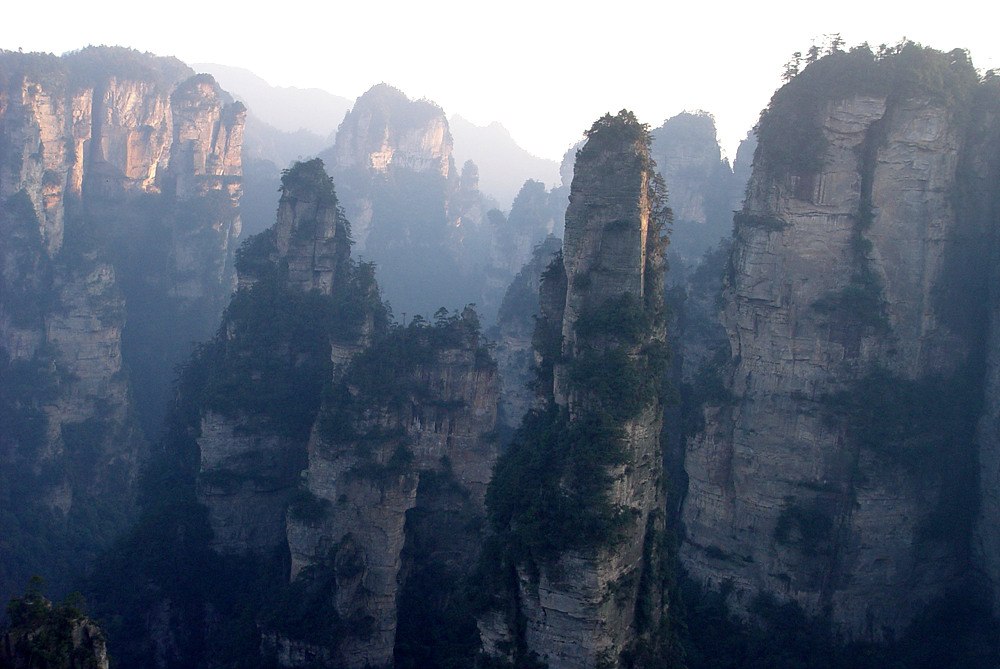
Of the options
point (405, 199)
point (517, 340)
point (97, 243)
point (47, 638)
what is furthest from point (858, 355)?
point (405, 199)

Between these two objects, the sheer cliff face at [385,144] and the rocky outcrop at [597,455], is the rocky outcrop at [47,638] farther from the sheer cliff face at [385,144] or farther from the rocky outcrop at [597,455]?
the sheer cliff face at [385,144]

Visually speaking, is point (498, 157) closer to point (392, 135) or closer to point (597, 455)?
point (392, 135)

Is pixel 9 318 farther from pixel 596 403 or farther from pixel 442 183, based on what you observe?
pixel 442 183

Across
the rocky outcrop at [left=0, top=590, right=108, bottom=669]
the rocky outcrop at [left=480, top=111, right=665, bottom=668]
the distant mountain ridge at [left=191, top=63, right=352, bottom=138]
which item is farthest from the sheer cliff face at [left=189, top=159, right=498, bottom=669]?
the distant mountain ridge at [left=191, top=63, right=352, bottom=138]

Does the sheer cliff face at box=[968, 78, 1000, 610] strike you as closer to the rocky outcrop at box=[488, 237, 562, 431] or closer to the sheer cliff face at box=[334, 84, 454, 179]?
the rocky outcrop at box=[488, 237, 562, 431]

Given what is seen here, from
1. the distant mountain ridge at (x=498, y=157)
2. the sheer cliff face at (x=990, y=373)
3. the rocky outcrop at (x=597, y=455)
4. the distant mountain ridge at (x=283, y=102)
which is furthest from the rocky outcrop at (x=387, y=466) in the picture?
the distant mountain ridge at (x=283, y=102)

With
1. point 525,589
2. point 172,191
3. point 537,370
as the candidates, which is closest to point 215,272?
point 172,191
